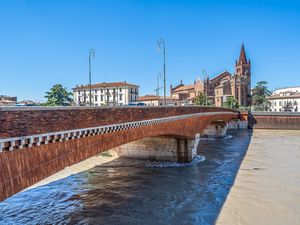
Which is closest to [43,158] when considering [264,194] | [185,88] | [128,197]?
[128,197]

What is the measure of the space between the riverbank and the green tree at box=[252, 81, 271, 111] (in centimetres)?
7687

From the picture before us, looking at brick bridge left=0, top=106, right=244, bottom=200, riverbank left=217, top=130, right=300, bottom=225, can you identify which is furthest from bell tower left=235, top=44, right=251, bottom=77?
brick bridge left=0, top=106, right=244, bottom=200

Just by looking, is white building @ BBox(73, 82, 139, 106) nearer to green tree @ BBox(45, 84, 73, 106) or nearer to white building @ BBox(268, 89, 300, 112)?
green tree @ BBox(45, 84, 73, 106)

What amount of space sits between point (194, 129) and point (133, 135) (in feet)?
40.7

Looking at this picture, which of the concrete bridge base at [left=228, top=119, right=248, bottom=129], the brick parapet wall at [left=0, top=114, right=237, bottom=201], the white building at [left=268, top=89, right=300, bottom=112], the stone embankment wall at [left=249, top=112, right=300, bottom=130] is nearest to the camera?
the brick parapet wall at [left=0, top=114, right=237, bottom=201]

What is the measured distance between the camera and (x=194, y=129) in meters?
27.9

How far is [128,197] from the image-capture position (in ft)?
54.2

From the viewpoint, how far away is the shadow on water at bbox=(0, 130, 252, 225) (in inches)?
528

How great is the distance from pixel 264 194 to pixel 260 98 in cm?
9194

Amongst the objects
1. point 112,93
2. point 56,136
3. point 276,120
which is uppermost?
point 112,93

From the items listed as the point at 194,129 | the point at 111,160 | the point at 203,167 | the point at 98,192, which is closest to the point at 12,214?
the point at 98,192

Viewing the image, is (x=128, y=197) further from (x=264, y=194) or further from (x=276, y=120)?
(x=276, y=120)

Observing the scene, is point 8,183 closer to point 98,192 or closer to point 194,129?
point 98,192

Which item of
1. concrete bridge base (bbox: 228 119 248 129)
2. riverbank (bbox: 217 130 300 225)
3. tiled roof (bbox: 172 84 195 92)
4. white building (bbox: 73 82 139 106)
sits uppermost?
tiled roof (bbox: 172 84 195 92)
